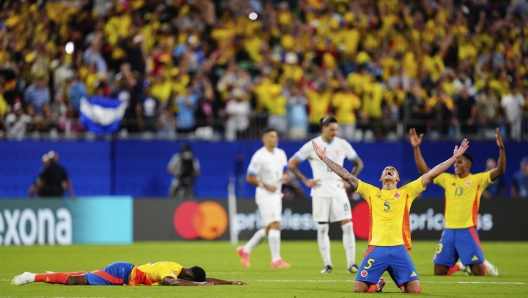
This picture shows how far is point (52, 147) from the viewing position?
24031 mm

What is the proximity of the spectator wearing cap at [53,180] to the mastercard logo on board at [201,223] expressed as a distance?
292 cm

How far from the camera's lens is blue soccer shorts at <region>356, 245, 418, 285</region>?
10992 millimetres

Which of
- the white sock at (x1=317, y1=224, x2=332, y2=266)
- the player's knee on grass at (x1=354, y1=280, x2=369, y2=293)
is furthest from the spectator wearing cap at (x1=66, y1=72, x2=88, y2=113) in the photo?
the player's knee on grass at (x1=354, y1=280, x2=369, y2=293)

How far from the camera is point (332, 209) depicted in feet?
50.8

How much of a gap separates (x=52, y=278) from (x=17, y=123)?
12.8 meters

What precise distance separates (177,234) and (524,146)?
968cm

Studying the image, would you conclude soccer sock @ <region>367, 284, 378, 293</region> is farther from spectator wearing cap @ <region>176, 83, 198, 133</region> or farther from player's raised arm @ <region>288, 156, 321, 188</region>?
spectator wearing cap @ <region>176, 83, 198, 133</region>

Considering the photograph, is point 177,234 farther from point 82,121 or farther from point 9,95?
point 9,95

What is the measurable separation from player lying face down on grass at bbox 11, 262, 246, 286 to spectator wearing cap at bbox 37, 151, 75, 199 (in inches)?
458

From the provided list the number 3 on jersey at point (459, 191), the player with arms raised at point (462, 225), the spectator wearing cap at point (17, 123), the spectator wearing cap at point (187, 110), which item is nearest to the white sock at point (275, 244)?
the player with arms raised at point (462, 225)

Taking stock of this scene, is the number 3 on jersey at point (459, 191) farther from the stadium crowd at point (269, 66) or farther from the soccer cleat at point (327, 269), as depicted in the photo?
the stadium crowd at point (269, 66)

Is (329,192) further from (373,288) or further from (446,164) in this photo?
(446,164)

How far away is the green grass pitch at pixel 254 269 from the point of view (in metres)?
11.3

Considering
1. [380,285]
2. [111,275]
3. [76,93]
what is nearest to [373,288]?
[380,285]
